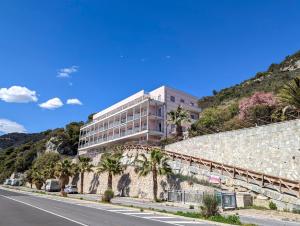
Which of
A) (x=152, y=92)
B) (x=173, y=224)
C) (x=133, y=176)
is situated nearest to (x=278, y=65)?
(x=152, y=92)

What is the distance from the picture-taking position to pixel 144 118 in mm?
55156

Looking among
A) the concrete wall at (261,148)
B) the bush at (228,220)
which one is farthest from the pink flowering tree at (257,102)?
the bush at (228,220)

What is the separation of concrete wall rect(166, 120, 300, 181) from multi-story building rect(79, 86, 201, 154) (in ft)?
60.8

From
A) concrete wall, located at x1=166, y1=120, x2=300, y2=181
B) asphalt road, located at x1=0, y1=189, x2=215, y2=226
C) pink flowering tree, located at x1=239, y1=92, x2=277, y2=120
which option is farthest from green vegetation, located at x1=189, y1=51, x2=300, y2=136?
asphalt road, located at x1=0, y1=189, x2=215, y2=226

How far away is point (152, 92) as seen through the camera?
60812 mm

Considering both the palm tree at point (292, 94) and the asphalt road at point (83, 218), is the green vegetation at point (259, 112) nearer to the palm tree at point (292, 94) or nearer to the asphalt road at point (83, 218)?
the palm tree at point (292, 94)

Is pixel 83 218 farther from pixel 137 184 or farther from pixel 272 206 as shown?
pixel 137 184

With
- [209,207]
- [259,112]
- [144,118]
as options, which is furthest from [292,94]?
[144,118]

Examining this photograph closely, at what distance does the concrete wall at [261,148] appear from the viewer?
83.1ft

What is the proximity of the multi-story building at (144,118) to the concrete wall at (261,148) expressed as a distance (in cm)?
1852

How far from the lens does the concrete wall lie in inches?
998

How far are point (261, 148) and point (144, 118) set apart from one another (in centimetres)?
2941

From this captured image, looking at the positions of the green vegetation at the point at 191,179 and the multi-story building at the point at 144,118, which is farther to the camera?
the multi-story building at the point at 144,118

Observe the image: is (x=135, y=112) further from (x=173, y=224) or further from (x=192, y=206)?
(x=173, y=224)
